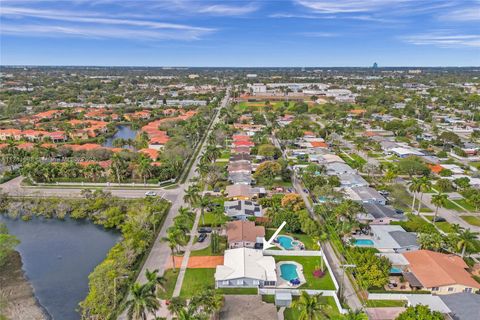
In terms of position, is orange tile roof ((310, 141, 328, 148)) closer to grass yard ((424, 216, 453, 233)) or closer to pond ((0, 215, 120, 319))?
grass yard ((424, 216, 453, 233))

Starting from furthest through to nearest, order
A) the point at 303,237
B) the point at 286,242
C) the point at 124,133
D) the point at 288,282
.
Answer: the point at 124,133, the point at 303,237, the point at 286,242, the point at 288,282

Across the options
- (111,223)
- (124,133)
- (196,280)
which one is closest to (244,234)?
(196,280)

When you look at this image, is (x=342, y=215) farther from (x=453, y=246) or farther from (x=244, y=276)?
(x=244, y=276)

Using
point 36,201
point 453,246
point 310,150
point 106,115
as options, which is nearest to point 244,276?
point 453,246

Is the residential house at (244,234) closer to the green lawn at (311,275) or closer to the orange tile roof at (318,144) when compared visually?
the green lawn at (311,275)

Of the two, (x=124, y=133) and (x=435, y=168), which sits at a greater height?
(x=435, y=168)

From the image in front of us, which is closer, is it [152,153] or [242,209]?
[242,209]

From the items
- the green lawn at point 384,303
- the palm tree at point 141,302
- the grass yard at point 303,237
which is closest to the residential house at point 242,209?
the grass yard at point 303,237

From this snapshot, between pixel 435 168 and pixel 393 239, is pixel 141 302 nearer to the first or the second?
pixel 393 239
